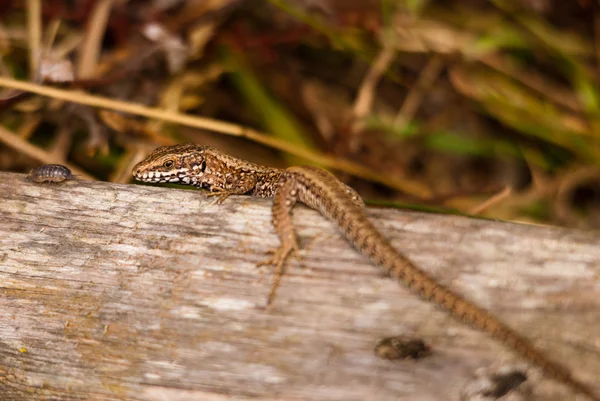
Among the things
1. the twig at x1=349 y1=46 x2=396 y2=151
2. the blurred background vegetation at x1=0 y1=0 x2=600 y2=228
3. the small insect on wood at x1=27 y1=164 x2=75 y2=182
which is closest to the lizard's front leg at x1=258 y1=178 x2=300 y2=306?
the small insect on wood at x1=27 y1=164 x2=75 y2=182

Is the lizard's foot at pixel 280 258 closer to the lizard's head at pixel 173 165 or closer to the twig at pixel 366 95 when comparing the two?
the lizard's head at pixel 173 165

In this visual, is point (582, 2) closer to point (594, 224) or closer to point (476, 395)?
point (594, 224)

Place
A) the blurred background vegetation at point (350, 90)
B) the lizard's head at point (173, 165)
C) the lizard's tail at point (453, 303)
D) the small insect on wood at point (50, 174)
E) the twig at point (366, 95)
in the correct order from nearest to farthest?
1. the lizard's tail at point (453, 303)
2. the small insect on wood at point (50, 174)
3. the lizard's head at point (173, 165)
4. the blurred background vegetation at point (350, 90)
5. the twig at point (366, 95)

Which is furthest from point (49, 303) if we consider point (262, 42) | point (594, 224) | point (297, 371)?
point (594, 224)

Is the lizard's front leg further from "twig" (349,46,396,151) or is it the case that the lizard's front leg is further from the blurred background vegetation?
"twig" (349,46,396,151)

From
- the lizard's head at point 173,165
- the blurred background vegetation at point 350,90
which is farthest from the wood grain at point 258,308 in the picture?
the blurred background vegetation at point 350,90

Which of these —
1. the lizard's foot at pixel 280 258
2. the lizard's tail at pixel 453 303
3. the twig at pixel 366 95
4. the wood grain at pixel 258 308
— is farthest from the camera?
the twig at pixel 366 95

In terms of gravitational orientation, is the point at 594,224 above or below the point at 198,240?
above
